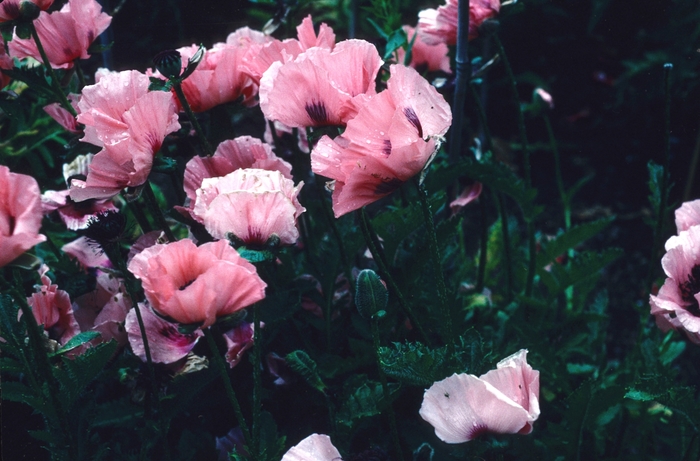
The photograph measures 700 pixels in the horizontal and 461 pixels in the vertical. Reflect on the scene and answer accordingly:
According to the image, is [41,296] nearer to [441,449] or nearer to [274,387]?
[274,387]

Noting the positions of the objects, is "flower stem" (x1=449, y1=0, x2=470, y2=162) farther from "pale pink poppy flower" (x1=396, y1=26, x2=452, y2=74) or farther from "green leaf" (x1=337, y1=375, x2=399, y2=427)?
"green leaf" (x1=337, y1=375, x2=399, y2=427)

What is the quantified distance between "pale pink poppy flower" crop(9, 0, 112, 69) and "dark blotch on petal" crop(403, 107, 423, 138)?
50 cm

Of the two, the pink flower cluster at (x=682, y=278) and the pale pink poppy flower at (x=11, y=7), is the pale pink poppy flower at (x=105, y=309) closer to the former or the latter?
the pale pink poppy flower at (x=11, y=7)

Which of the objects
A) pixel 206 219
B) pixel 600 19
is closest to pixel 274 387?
pixel 206 219

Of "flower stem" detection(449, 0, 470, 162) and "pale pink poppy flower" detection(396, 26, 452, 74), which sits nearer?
"flower stem" detection(449, 0, 470, 162)

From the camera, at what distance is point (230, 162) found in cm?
88

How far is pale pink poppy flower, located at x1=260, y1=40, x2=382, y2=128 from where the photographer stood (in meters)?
0.77

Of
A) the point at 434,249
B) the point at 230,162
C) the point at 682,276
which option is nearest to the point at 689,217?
the point at 682,276

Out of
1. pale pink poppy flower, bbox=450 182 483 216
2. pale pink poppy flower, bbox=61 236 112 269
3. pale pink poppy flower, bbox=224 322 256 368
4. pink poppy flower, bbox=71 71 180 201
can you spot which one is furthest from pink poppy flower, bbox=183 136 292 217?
pale pink poppy flower, bbox=450 182 483 216

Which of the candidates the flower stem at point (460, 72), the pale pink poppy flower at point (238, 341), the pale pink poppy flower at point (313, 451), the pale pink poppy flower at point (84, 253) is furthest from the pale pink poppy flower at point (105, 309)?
the flower stem at point (460, 72)

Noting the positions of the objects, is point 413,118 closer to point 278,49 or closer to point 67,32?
point 278,49

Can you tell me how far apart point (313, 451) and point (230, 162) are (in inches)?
14.7

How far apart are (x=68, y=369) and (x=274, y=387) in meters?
0.32

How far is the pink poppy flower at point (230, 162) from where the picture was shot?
34.3 inches
